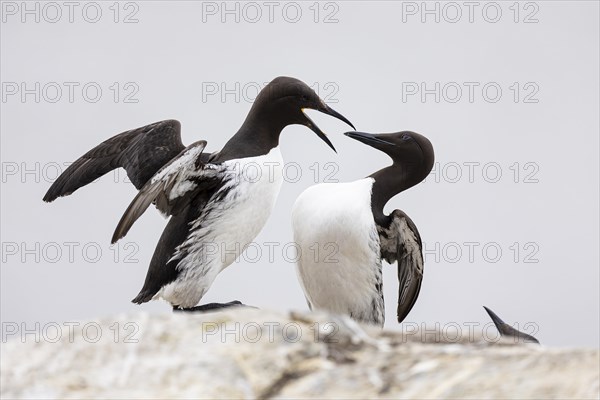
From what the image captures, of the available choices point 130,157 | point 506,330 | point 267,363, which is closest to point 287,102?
point 130,157

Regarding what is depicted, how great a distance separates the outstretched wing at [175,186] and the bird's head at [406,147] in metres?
2.33

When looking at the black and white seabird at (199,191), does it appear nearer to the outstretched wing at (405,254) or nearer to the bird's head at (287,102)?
the bird's head at (287,102)

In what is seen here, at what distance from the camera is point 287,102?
1164cm

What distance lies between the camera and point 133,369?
4996 mm

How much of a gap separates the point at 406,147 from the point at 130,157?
3.31 meters

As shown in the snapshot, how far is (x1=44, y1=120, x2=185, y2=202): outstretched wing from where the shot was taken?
1113 centimetres

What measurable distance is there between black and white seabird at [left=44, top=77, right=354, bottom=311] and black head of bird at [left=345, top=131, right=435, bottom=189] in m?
1.53

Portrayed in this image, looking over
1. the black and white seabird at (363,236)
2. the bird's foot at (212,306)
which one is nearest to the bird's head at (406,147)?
the black and white seabird at (363,236)

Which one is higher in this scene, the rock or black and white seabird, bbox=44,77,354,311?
black and white seabird, bbox=44,77,354,311

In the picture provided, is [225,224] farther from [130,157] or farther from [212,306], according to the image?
[130,157]

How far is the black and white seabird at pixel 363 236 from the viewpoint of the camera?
1159 centimetres

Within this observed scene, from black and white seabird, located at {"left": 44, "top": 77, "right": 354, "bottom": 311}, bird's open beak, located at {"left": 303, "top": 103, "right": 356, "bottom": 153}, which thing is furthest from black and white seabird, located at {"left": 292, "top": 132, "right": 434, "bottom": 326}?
black and white seabird, located at {"left": 44, "top": 77, "right": 354, "bottom": 311}

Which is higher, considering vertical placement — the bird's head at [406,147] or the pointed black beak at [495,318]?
the bird's head at [406,147]

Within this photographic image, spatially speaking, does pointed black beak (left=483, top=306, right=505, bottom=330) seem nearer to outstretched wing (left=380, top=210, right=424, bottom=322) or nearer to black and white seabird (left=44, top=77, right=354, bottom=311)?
outstretched wing (left=380, top=210, right=424, bottom=322)
